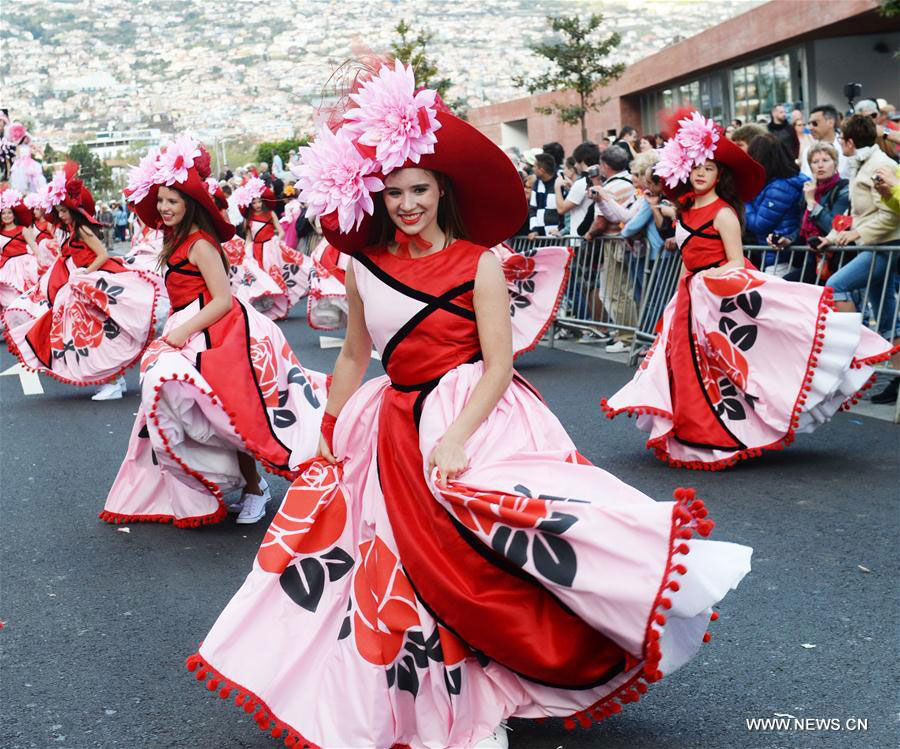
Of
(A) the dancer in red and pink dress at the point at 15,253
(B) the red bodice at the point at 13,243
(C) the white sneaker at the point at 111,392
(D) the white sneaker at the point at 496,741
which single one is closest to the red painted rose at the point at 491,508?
(D) the white sneaker at the point at 496,741

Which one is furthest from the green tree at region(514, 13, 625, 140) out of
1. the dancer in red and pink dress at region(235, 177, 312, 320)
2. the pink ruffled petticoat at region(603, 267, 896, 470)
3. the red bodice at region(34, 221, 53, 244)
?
the pink ruffled petticoat at region(603, 267, 896, 470)

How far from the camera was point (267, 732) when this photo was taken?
3727 mm

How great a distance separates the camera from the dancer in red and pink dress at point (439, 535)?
307 cm

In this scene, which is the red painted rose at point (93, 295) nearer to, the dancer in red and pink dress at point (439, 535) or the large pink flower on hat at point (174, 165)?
the large pink flower on hat at point (174, 165)

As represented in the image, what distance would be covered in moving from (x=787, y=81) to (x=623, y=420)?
2311cm

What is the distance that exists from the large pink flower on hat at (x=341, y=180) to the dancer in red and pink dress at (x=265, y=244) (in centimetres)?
1291

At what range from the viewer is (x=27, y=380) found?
12.9 meters

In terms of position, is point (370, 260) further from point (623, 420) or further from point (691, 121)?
point (623, 420)

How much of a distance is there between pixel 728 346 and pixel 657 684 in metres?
3.41

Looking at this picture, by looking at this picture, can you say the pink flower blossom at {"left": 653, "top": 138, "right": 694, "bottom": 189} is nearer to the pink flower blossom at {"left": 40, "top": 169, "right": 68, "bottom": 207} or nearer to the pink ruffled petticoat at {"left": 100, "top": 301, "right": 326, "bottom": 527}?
the pink ruffled petticoat at {"left": 100, "top": 301, "right": 326, "bottom": 527}

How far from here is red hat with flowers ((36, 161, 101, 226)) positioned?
32.3ft

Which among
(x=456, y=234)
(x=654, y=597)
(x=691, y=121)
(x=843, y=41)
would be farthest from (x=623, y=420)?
(x=843, y=41)

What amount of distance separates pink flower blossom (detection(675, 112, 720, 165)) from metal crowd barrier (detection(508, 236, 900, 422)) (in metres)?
1.77

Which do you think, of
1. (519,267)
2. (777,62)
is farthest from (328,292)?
(777,62)
